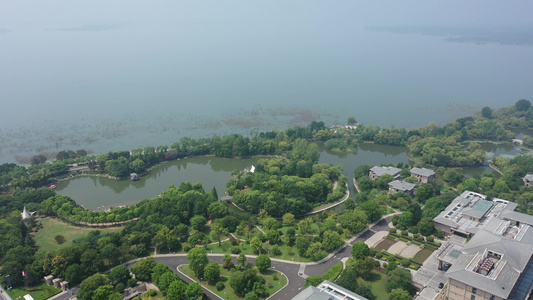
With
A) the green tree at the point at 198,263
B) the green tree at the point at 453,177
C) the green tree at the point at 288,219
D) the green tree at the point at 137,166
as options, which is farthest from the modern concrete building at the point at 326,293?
the green tree at the point at 137,166

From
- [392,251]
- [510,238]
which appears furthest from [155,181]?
[510,238]

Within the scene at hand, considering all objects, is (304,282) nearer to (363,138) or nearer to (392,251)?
(392,251)

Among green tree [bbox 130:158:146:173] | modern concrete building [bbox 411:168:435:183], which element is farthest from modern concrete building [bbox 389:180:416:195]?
green tree [bbox 130:158:146:173]

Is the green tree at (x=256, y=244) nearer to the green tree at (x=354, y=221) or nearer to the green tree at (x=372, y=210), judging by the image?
the green tree at (x=354, y=221)

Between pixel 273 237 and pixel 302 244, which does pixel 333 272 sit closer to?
pixel 302 244

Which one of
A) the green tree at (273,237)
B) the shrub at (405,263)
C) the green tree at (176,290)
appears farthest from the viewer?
the green tree at (273,237)

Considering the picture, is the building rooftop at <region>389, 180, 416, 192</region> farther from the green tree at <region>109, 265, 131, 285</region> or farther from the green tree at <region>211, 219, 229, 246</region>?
the green tree at <region>109, 265, 131, 285</region>

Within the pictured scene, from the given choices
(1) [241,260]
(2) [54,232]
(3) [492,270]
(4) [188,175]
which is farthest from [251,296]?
(4) [188,175]
